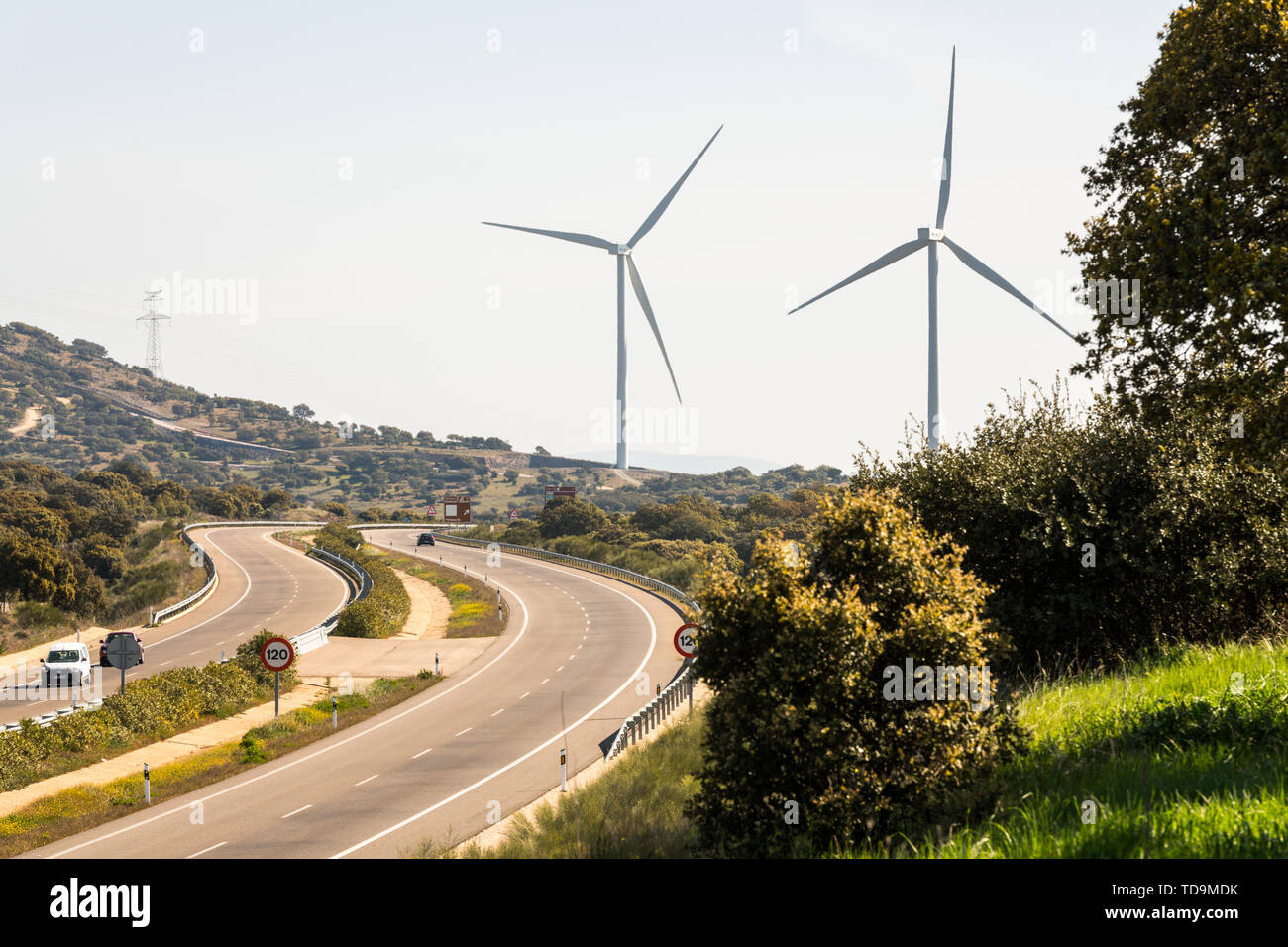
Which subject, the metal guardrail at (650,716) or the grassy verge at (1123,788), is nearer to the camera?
the grassy verge at (1123,788)

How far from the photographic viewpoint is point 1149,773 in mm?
11188

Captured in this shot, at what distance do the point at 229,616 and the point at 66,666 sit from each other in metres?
23.3

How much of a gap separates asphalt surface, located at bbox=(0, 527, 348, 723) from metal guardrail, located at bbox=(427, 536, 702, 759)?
788 inches

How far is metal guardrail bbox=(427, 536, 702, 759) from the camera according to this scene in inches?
1213

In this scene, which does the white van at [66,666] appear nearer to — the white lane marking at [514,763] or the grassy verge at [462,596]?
the white lane marking at [514,763]

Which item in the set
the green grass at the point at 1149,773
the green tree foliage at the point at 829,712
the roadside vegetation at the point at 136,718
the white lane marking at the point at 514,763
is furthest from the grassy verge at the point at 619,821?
the roadside vegetation at the point at 136,718

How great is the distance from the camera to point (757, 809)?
1212 centimetres

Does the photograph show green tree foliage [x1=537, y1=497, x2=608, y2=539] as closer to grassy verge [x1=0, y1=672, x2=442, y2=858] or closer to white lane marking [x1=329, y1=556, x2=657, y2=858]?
white lane marking [x1=329, y1=556, x2=657, y2=858]

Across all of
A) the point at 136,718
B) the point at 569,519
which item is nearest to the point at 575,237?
the point at 569,519

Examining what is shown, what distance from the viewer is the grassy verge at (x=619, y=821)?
14406 mm

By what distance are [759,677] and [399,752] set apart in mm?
23091

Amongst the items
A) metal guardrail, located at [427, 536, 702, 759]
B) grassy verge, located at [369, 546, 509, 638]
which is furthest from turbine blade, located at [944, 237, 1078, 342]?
grassy verge, located at [369, 546, 509, 638]

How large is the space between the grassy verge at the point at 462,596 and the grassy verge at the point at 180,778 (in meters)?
17.2
